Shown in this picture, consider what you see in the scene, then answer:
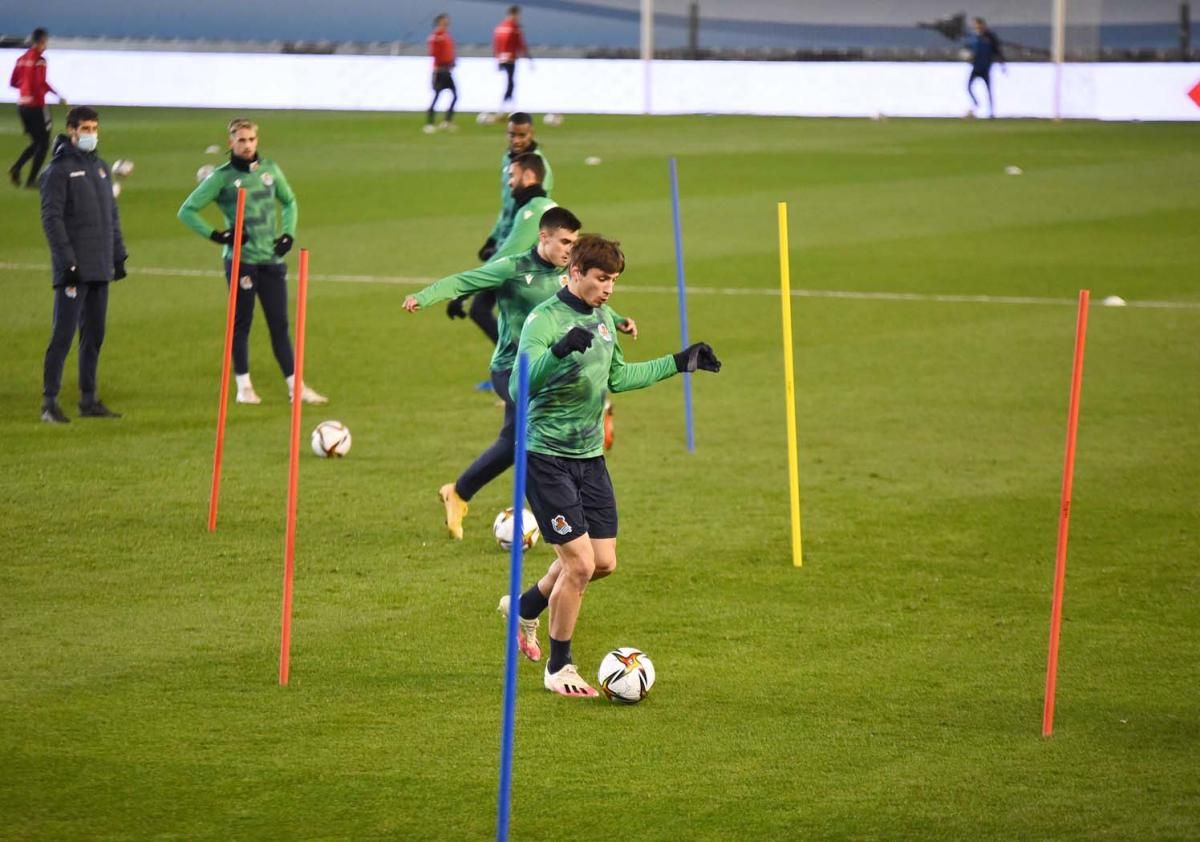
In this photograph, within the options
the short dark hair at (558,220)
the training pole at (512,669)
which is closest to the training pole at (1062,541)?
the training pole at (512,669)

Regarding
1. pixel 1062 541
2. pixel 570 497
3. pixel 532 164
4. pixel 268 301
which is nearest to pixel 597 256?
pixel 570 497

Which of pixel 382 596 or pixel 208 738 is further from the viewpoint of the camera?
pixel 382 596

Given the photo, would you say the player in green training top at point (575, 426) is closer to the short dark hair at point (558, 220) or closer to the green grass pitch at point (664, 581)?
the green grass pitch at point (664, 581)

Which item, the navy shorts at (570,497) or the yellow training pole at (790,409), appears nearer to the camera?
the navy shorts at (570,497)

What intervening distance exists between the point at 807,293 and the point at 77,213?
10708 mm

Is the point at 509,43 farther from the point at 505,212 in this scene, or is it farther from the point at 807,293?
the point at 505,212

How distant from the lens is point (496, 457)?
1138 cm

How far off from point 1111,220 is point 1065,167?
6996 millimetres

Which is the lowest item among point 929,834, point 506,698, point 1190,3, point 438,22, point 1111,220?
point 929,834

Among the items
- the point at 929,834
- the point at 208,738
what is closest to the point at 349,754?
the point at 208,738

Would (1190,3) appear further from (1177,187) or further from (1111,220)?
(1111,220)

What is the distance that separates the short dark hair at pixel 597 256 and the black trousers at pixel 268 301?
749cm

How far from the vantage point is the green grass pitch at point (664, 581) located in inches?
302

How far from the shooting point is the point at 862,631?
10016mm
